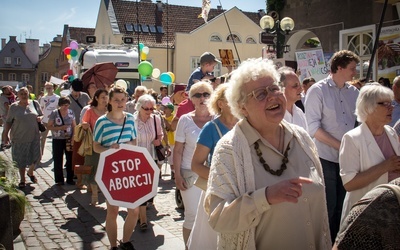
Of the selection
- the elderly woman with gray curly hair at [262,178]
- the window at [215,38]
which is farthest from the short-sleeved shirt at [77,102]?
the window at [215,38]

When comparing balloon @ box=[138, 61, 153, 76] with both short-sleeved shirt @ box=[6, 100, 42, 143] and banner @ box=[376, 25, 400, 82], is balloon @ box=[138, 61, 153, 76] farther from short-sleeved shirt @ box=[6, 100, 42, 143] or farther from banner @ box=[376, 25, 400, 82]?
banner @ box=[376, 25, 400, 82]

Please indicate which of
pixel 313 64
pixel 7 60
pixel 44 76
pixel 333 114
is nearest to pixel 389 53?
pixel 313 64

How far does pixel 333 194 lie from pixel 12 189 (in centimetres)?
356

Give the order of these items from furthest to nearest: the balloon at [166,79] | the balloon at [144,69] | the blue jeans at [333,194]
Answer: the balloon at [166,79], the balloon at [144,69], the blue jeans at [333,194]

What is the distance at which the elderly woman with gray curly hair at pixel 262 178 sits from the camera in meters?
2.35

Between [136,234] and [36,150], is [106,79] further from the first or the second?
[136,234]

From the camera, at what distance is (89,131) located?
26.5 feet

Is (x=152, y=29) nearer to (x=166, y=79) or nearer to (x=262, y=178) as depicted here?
(x=166, y=79)

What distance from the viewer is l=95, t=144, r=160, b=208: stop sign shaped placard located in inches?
199

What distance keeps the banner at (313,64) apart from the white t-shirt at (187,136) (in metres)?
8.02

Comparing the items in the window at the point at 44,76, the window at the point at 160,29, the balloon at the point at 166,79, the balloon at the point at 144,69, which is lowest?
the balloon at the point at 166,79

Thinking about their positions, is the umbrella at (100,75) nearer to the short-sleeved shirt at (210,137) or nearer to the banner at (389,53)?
the banner at (389,53)

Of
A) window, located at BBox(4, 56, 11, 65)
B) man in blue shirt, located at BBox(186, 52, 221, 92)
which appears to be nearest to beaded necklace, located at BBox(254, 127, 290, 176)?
man in blue shirt, located at BBox(186, 52, 221, 92)

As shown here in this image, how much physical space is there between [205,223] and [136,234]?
275cm
